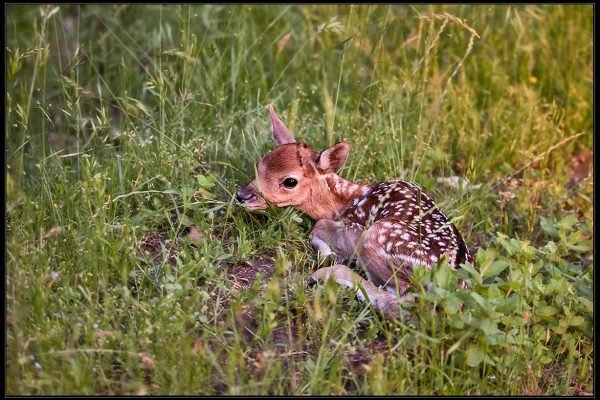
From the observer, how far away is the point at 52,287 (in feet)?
15.1

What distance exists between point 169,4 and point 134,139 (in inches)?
103

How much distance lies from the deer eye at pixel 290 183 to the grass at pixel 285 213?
0.18 m

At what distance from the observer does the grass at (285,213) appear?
420 centimetres

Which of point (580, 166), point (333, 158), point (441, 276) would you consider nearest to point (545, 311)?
point (441, 276)

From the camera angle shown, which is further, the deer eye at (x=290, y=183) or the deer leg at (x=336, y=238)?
the deer eye at (x=290, y=183)

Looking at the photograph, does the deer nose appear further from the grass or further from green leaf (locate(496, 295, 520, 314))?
green leaf (locate(496, 295, 520, 314))

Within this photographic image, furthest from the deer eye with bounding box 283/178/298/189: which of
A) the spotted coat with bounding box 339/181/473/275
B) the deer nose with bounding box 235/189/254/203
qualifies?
the spotted coat with bounding box 339/181/473/275

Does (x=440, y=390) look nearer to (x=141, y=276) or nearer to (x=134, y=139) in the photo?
(x=141, y=276)

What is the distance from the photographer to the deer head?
548cm

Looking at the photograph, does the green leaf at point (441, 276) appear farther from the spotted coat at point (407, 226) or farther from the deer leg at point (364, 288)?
the spotted coat at point (407, 226)

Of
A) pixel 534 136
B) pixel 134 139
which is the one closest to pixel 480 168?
pixel 534 136

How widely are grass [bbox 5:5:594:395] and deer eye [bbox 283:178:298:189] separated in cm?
18

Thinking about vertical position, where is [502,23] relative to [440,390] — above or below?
above

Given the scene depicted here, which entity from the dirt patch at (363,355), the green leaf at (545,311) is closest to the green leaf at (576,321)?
the green leaf at (545,311)
